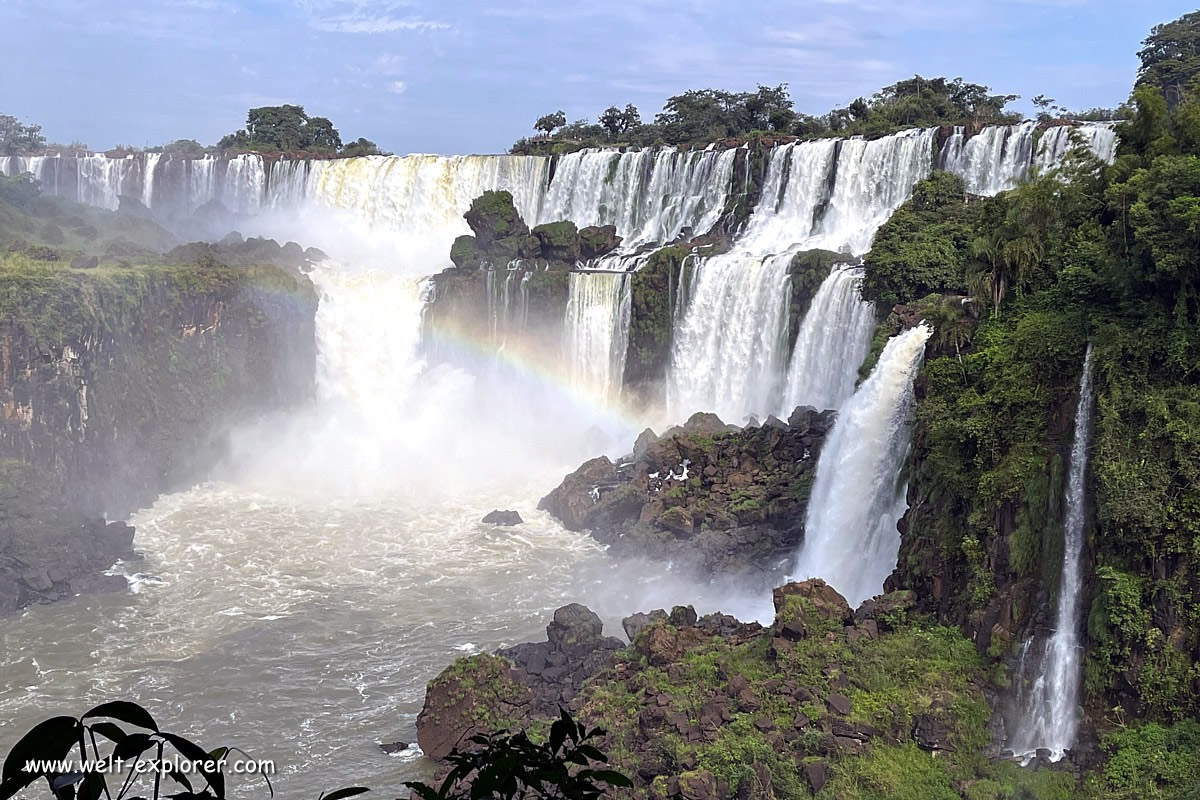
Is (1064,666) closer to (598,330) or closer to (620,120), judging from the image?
(598,330)

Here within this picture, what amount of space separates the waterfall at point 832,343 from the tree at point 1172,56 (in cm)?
1367

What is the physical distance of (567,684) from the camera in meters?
14.8

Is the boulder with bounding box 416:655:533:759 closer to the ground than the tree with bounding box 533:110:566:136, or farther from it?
closer to the ground

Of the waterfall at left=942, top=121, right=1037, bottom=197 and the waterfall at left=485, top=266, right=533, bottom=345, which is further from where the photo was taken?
the waterfall at left=485, top=266, right=533, bottom=345

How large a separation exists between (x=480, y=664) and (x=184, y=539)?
37.1 feet

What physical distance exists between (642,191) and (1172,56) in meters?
17.4

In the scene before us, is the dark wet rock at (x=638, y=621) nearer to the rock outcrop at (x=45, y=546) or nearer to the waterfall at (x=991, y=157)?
the rock outcrop at (x=45, y=546)

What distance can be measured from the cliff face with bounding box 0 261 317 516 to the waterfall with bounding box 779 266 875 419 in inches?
574

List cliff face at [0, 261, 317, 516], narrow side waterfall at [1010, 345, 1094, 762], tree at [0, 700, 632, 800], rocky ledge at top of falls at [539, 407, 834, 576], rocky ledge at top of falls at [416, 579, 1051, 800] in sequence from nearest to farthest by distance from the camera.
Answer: tree at [0, 700, 632, 800] → rocky ledge at top of falls at [416, 579, 1051, 800] → narrow side waterfall at [1010, 345, 1094, 762] → rocky ledge at top of falls at [539, 407, 834, 576] → cliff face at [0, 261, 317, 516]

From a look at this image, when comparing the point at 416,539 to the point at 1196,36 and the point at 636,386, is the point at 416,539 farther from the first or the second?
the point at 1196,36

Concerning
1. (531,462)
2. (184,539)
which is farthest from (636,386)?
(184,539)

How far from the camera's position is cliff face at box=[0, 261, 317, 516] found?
2294 centimetres

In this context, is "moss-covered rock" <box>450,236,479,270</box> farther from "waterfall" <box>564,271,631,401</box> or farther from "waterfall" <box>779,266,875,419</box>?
"waterfall" <box>779,266,875,419</box>

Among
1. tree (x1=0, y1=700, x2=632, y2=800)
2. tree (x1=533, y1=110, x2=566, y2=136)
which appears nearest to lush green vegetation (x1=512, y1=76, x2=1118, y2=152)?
tree (x1=533, y1=110, x2=566, y2=136)
